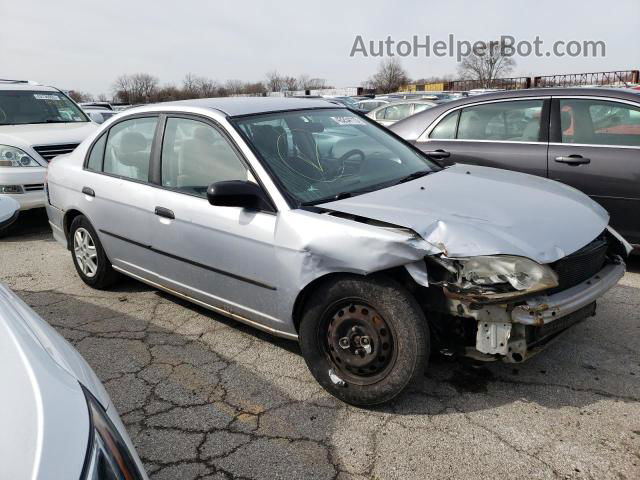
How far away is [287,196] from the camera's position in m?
3.04

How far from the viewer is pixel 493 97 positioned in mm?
5391

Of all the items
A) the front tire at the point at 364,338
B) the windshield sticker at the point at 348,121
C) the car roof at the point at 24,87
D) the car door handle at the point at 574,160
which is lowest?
the front tire at the point at 364,338

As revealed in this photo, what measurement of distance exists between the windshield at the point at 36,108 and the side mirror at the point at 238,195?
19.9 feet

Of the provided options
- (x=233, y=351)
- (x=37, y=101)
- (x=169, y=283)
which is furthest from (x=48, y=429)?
(x=37, y=101)

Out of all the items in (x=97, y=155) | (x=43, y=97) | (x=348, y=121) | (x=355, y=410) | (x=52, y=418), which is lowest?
(x=355, y=410)

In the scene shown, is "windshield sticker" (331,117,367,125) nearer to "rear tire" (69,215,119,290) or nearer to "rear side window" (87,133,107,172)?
"rear side window" (87,133,107,172)

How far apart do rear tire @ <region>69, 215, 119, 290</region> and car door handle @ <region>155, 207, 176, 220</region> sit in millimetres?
1017

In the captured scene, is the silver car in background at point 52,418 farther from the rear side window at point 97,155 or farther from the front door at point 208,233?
the rear side window at point 97,155

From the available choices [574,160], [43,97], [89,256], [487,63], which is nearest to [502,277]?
[574,160]

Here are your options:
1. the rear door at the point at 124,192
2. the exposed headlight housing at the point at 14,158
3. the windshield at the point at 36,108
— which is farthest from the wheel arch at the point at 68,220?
the windshield at the point at 36,108

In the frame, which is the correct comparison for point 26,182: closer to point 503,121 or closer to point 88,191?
point 88,191

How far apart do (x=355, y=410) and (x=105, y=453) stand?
167cm

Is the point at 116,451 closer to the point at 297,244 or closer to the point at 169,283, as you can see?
the point at 297,244

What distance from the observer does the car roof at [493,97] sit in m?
4.71
